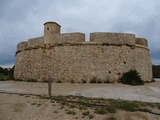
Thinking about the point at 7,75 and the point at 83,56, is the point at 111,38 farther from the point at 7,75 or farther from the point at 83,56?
the point at 7,75

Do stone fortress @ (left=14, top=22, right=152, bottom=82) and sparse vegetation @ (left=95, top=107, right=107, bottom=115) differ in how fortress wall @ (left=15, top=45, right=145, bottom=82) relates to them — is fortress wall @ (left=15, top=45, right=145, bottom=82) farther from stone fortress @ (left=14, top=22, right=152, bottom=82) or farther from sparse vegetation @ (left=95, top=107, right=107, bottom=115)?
sparse vegetation @ (left=95, top=107, right=107, bottom=115)

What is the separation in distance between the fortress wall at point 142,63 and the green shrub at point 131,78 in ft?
4.36

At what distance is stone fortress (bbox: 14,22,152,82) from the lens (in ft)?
43.4

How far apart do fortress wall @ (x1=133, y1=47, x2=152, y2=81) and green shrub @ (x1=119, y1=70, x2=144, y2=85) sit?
1.33 metres

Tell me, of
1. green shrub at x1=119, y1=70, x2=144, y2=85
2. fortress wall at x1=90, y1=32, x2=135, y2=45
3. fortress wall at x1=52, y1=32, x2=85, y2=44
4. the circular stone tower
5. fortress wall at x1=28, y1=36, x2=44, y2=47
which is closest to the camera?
green shrub at x1=119, y1=70, x2=144, y2=85

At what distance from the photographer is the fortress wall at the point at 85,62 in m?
13.2

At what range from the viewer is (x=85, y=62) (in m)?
13.3

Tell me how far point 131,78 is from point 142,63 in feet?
8.77

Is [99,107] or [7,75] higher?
[7,75]

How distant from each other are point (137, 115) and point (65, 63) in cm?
836

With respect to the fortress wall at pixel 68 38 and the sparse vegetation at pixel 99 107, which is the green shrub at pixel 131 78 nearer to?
the fortress wall at pixel 68 38

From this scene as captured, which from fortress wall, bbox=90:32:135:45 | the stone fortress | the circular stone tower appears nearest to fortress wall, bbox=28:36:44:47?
the stone fortress

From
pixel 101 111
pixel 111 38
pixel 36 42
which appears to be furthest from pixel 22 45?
pixel 101 111

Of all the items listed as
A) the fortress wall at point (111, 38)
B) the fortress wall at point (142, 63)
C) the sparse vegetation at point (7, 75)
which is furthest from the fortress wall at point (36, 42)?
the fortress wall at point (142, 63)
